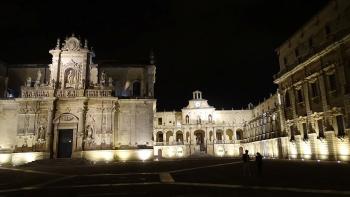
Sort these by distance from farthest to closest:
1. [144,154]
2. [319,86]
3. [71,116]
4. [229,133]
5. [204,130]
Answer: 1. [229,133]
2. [204,130]
3. [71,116]
4. [144,154]
5. [319,86]

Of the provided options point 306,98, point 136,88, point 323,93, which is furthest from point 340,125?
point 136,88

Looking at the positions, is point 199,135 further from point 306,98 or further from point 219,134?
point 306,98

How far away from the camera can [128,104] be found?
40.3m

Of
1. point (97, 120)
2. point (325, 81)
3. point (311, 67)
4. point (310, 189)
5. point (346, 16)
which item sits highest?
point (346, 16)

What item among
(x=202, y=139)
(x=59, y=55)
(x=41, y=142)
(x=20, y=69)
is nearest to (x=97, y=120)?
(x=41, y=142)

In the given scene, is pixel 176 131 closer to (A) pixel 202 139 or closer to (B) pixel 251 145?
(A) pixel 202 139

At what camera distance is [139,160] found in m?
38.1

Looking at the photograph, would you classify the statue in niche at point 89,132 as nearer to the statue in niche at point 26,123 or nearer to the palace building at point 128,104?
the palace building at point 128,104

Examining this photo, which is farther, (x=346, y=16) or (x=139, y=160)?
(x=139, y=160)

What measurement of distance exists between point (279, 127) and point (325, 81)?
47.6 ft

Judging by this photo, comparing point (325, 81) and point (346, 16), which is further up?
point (346, 16)

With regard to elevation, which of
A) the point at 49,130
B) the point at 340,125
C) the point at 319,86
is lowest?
the point at 340,125

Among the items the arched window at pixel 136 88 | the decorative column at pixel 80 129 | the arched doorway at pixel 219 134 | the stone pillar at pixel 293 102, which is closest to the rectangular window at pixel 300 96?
the stone pillar at pixel 293 102

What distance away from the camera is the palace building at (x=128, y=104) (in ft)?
93.1
